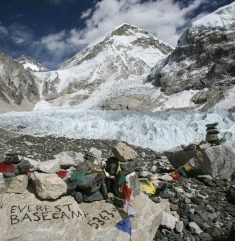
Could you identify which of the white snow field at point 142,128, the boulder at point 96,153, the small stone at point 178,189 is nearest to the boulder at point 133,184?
the small stone at point 178,189

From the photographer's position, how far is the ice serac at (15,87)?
60.3 m

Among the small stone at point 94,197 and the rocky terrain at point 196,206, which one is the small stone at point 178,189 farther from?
the small stone at point 94,197

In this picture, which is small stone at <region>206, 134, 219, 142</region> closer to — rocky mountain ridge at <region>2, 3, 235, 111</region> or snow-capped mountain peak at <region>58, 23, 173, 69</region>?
rocky mountain ridge at <region>2, 3, 235, 111</region>

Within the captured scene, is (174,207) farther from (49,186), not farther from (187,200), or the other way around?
(49,186)

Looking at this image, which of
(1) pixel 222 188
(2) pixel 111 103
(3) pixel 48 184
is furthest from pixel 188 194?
(2) pixel 111 103

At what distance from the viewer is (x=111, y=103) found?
177 feet

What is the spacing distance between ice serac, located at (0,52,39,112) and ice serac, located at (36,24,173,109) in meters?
3.39

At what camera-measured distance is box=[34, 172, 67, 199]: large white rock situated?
6.21 m

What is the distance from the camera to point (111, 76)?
255 ft

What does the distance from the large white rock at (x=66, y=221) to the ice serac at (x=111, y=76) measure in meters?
43.7

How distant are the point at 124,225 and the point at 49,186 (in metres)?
1.40

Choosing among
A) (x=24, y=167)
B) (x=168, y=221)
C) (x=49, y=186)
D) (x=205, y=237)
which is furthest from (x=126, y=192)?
(x=24, y=167)

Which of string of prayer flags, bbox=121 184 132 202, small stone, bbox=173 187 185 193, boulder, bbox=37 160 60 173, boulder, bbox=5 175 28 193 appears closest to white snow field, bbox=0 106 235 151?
small stone, bbox=173 187 185 193

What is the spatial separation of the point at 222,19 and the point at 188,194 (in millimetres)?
49712
